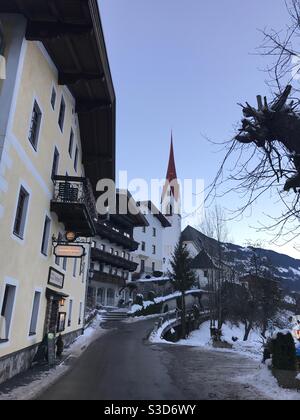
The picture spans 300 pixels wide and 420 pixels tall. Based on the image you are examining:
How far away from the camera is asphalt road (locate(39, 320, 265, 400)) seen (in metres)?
9.62

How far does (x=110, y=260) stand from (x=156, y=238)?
27.1 m

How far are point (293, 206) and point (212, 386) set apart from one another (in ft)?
21.0

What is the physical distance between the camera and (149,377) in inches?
490

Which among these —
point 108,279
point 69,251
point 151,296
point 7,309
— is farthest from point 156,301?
point 7,309

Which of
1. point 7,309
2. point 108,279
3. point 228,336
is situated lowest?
point 228,336

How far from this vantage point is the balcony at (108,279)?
4119 cm

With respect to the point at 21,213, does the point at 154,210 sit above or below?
above

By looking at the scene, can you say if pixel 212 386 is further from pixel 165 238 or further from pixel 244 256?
pixel 165 238

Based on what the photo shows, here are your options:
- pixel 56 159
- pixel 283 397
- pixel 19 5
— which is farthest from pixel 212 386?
pixel 19 5

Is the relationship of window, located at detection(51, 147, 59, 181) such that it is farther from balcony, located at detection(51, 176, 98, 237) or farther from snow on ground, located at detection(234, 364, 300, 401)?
snow on ground, located at detection(234, 364, 300, 401)

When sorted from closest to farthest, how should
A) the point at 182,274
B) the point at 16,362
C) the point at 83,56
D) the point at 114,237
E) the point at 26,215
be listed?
1. the point at 16,362
2. the point at 26,215
3. the point at 83,56
4. the point at 182,274
5. the point at 114,237

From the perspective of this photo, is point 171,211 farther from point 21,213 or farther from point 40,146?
point 21,213

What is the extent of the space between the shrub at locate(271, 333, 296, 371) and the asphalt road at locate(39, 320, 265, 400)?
1116 millimetres
